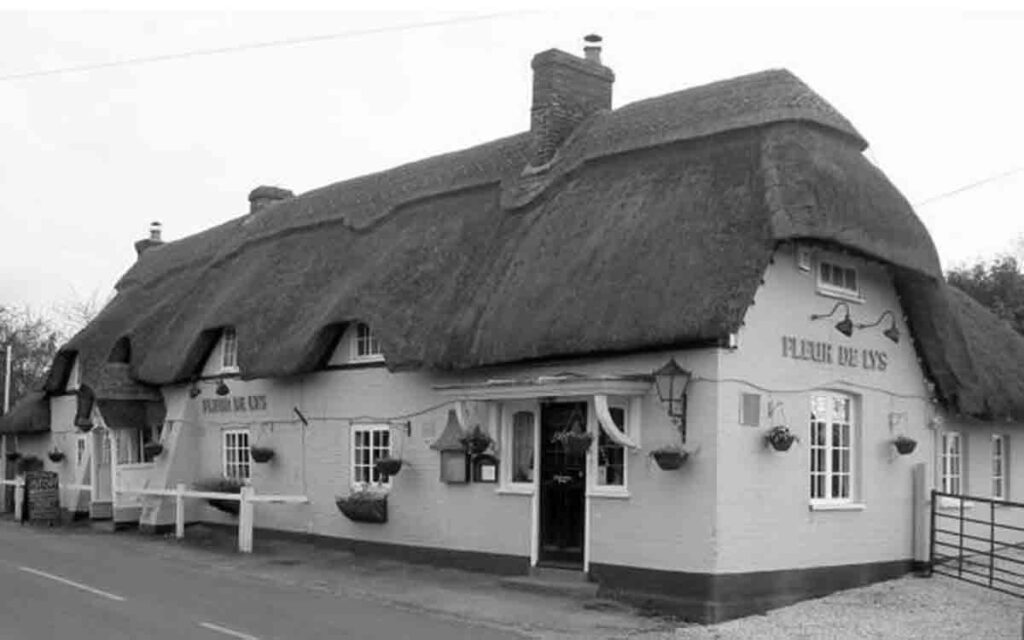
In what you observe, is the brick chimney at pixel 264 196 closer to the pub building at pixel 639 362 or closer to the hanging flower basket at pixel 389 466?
the pub building at pixel 639 362

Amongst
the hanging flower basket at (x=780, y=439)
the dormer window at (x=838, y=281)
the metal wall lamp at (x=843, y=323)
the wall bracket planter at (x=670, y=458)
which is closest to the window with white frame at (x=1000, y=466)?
the dormer window at (x=838, y=281)

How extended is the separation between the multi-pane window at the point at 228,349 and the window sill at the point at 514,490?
910cm

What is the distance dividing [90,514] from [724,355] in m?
19.5

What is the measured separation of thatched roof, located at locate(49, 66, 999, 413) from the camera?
1487 centimetres

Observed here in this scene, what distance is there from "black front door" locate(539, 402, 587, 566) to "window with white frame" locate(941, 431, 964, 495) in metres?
6.70

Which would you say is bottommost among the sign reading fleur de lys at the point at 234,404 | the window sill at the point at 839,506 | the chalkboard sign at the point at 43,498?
the chalkboard sign at the point at 43,498

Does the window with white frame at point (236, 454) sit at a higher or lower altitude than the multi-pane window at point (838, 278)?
lower

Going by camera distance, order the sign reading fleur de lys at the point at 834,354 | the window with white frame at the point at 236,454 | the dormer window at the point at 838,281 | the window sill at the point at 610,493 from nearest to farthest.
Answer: the window sill at the point at 610,493 → the sign reading fleur de lys at the point at 834,354 → the dormer window at the point at 838,281 → the window with white frame at the point at 236,454

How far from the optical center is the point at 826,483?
626 inches

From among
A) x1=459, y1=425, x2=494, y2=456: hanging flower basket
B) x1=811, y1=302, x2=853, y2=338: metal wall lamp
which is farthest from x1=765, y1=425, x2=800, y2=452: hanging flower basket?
x1=459, y1=425, x2=494, y2=456: hanging flower basket

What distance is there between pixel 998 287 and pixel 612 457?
26.9 metres

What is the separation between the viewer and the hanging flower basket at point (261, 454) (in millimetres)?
22078

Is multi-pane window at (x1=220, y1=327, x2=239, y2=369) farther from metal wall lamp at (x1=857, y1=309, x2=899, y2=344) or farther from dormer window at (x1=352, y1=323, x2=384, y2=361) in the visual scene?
metal wall lamp at (x1=857, y1=309, x2=899, y2=344)

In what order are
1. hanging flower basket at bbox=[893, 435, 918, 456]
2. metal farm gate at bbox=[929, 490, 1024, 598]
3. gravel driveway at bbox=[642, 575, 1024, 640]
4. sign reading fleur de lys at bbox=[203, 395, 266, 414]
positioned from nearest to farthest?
gravel driveway at bbox=[642, 575, 1024, 640], metal farm gate at bbox=[929, 490, 1024, 598], hanging flower basket at bbox=[893, 435, 918, 456], sign reading fleur de lys at bbox=[203, 395, 266, 414]
